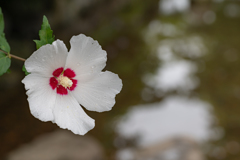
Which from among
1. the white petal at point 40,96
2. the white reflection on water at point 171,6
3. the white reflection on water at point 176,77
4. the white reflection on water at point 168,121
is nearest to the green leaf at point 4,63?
the white petal at point 40,96

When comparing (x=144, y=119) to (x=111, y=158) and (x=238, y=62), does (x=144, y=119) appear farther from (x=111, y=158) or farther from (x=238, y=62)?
(x=238, y=62)

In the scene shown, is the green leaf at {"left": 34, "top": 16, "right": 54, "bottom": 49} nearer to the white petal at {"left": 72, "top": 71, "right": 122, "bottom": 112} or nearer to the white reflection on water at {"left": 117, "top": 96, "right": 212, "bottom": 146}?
the white petal at {"left": 72, "top": 71, "right": 122, "bottom": 112}

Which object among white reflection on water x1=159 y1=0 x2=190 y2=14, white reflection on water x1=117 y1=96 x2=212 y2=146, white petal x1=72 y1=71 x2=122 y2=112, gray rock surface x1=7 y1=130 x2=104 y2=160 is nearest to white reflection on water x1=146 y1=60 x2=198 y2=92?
white reflection on water x1=117 y1=96 x2=212 y2=146

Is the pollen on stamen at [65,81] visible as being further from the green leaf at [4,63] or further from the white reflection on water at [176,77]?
the white reflection on water at [176,77]

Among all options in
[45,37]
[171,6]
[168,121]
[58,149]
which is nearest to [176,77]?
[168,121]

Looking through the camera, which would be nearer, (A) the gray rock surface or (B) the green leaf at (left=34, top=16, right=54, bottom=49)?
(B) the green leaf at (left=34, top=16, right=54, bottom=49)

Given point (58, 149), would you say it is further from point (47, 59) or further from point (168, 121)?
point (47, 59)

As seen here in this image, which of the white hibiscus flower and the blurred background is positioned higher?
the blurred background

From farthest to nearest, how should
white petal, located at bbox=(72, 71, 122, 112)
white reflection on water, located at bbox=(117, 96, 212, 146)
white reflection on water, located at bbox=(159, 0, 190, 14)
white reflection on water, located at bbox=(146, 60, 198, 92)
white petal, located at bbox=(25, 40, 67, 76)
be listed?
white reflection on water, located at bbox=(159, 0, 190, 14), white reflection on water, located at bbox=(146, 60, 198, 92), white reflection on water, located at bbox=(117, 96, 212, 146), white petal, located at bbox=(72, 71, 122, 112), white petal, located at bbox=(25, 40, 67, 76)
